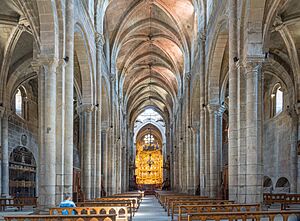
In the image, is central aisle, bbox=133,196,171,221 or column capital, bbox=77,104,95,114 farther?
column capital, bbox=77,104,95,114

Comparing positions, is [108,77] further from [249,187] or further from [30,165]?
[249,187]

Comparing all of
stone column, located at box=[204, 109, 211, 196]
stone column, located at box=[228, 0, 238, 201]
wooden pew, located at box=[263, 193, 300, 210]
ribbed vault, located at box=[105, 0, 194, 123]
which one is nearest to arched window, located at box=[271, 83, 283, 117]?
ribbed vault, located at box=[105, 0, 194, 123]

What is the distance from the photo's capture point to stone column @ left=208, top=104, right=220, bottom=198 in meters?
25.4

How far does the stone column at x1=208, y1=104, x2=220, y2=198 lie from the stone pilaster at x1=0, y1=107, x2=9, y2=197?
42.6ft

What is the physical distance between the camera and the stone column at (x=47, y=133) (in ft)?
52.1

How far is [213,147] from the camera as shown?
84.5ft

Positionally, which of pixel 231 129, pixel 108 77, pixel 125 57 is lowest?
pixel 231 129

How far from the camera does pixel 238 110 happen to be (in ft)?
55.9

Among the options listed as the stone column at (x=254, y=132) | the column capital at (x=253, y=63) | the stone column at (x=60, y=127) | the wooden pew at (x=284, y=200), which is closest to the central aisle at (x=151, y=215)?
the stone column at (x=60, y=127)

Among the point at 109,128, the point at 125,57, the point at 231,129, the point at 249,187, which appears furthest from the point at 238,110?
the point at 125,57

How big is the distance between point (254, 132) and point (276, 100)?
1909cm

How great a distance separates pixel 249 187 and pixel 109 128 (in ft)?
68.4

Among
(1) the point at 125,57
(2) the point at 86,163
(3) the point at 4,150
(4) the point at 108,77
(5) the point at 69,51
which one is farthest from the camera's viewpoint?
(1) the point at 125,57

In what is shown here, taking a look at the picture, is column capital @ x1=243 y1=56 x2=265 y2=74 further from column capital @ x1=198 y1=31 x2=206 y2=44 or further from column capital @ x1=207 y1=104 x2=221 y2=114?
column capital @ x1=198 y1=31 x2=206 y2=44
